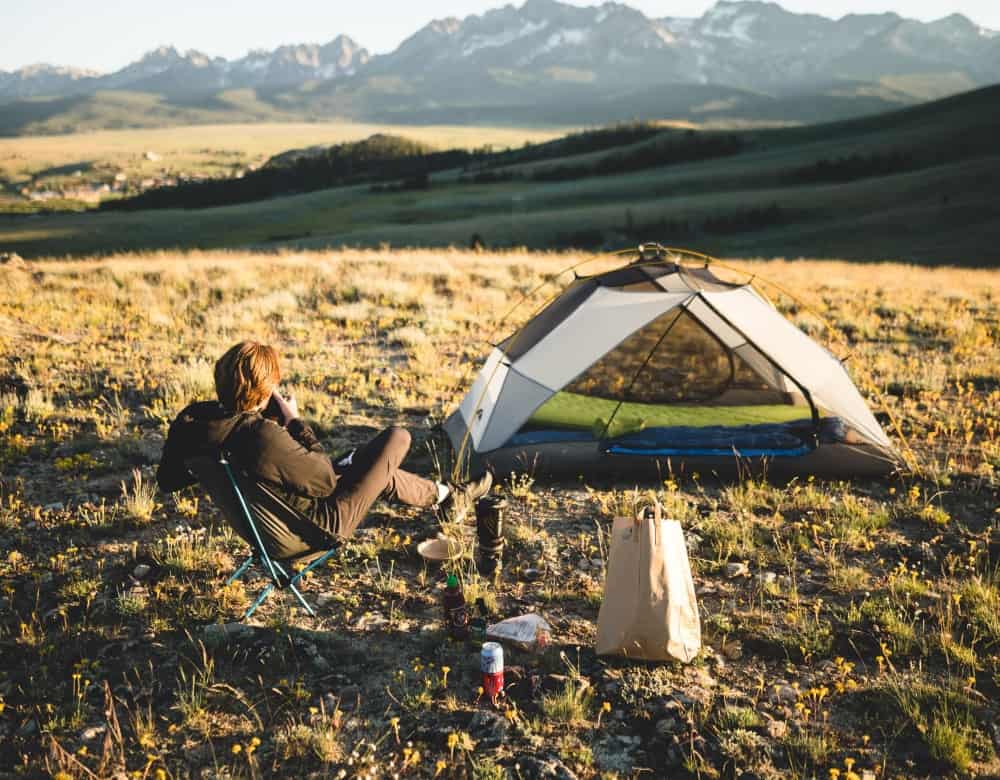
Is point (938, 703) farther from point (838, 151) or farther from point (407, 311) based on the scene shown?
point (838, 151)

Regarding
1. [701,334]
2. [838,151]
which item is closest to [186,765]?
[701,334]

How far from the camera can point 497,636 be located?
182 inches

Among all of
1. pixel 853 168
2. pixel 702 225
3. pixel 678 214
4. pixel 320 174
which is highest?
pixel 320 174

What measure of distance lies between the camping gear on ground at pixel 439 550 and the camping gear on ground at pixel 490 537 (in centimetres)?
22

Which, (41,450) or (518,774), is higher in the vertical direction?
(41,450)

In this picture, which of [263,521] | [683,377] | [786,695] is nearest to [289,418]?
[263,521]

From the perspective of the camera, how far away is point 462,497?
615 centimetres

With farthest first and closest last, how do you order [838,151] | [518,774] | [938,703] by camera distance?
1. [838,151]
2. [938,703]
3. [518,774]

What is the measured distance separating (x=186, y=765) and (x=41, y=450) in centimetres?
525

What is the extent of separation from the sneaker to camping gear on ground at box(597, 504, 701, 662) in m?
2.02

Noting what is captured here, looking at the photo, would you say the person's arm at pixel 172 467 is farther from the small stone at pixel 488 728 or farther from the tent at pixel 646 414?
the tent at pixel 646 414

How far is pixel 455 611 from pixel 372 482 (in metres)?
1.08

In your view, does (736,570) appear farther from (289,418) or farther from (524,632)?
(289,418)

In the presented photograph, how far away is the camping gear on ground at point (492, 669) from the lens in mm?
4023
